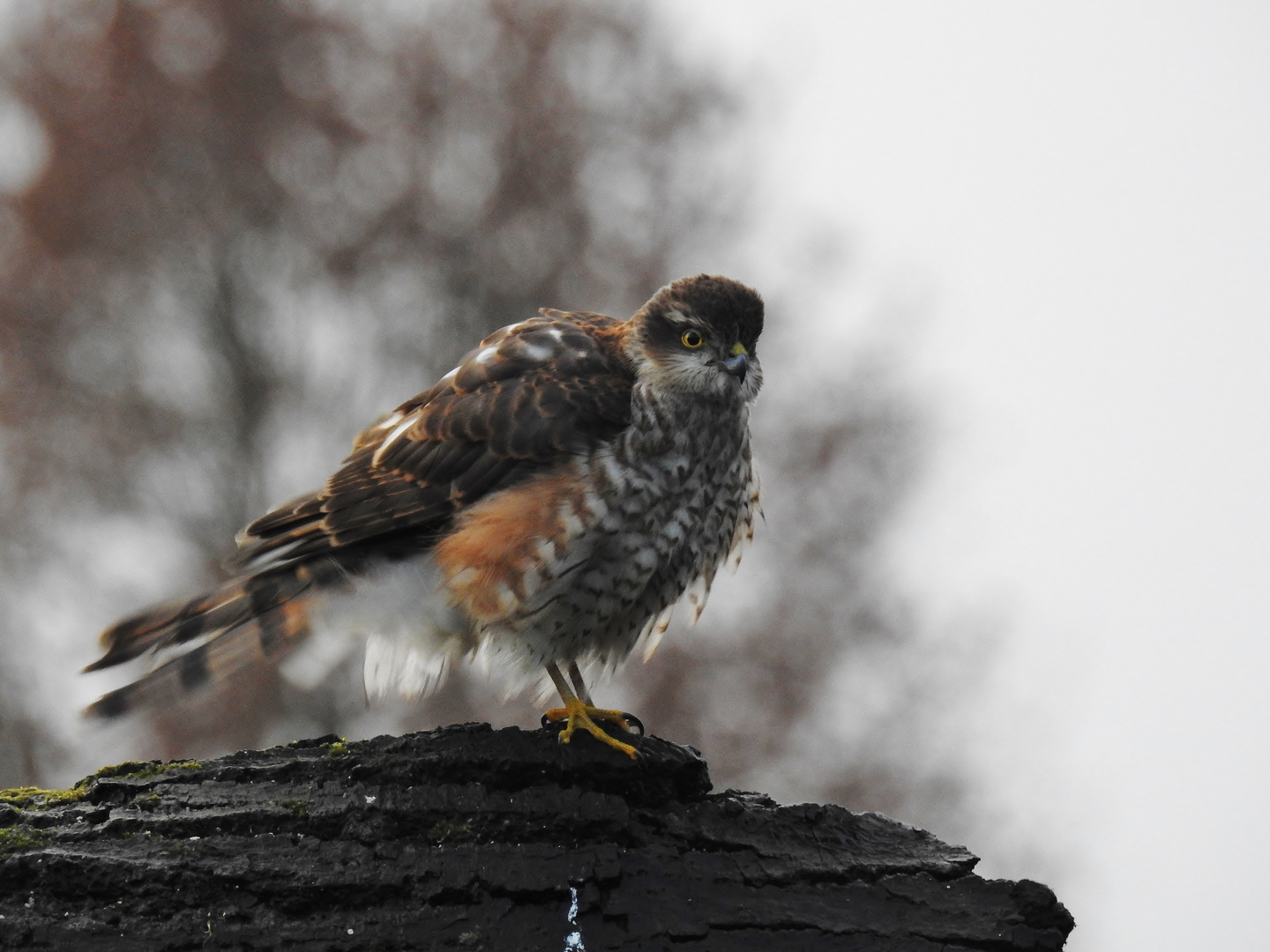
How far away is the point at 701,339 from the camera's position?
11.6 feet

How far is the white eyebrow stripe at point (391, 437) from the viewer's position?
3.63m

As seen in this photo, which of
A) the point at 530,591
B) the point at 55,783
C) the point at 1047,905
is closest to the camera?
the point at 1047,905

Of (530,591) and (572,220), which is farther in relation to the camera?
(572,220)

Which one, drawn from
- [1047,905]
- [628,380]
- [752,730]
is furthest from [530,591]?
[752,730]

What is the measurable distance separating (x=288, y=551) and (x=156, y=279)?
8.78 m

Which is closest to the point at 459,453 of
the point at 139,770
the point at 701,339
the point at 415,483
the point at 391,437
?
the point at 415,483

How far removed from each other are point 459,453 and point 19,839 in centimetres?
153

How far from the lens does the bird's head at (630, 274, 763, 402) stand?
352 cm

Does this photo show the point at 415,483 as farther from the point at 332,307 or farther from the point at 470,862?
the point at 332,307

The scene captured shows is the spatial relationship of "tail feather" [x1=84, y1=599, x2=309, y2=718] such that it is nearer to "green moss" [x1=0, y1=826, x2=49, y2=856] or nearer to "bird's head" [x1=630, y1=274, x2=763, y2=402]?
"green moss" [x1=0, y1=826, x2=49, y2=856]

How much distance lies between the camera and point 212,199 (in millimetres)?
11547

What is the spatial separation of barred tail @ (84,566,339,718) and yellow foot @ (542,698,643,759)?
806 millimetres

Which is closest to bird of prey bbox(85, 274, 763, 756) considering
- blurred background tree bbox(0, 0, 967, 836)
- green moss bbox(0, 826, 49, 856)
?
green moss bbox(0, 826, 49, 856)

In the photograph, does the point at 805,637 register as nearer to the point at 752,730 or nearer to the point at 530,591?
the point at 752,730
